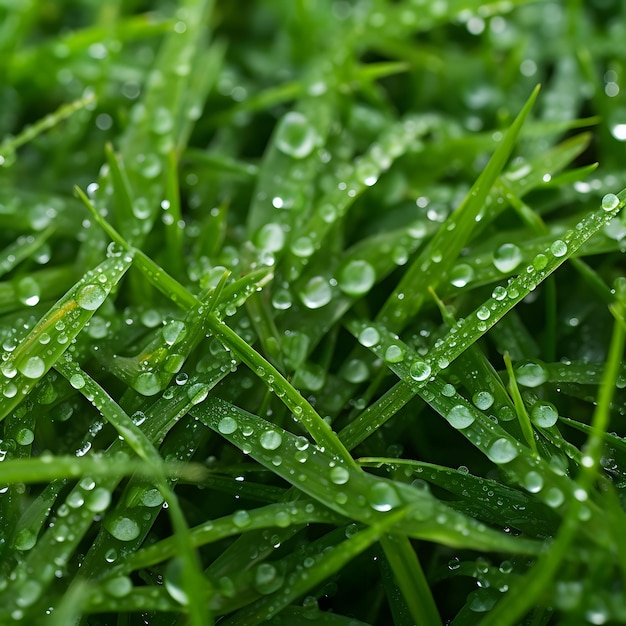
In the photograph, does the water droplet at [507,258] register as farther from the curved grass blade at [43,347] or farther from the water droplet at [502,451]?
the curved grass blade at [43,347]

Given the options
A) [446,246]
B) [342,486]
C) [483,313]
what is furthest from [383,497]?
[446,246]

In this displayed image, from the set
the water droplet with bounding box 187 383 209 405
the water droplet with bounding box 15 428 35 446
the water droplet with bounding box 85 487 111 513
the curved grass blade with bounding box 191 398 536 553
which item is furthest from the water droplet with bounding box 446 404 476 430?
the water droplet with bounding box 15 428 35 446

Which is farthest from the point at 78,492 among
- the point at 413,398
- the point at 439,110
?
the point at 439,110

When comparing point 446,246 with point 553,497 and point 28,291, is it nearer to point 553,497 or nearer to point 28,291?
point 553,497

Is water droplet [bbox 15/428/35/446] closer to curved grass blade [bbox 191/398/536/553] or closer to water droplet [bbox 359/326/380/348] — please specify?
curved grass blade [bbox 191/398/536/553]

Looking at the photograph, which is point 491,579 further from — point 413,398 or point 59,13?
point 59,13
